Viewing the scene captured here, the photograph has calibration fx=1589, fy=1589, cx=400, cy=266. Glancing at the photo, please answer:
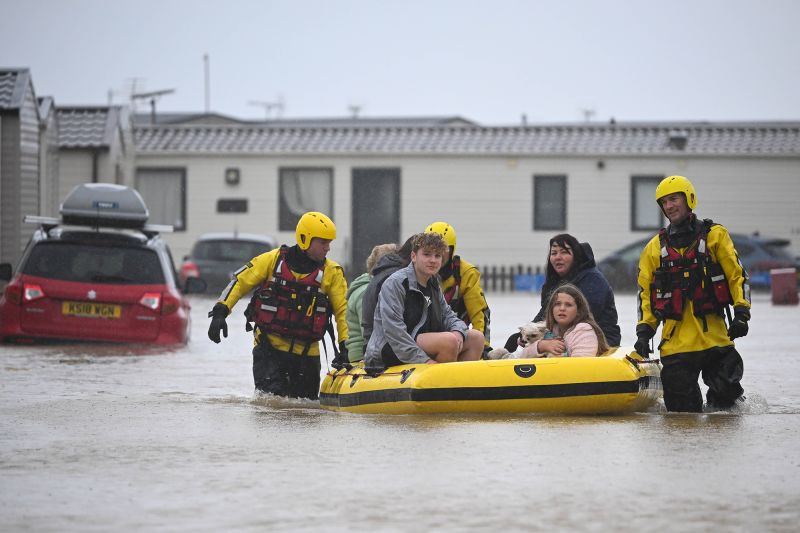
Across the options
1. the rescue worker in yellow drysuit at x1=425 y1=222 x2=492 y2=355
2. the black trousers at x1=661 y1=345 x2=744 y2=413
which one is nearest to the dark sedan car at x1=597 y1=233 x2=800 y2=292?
the rescue worker in yellow drysuit at x1=425 y1=222 x2=492 y2=355

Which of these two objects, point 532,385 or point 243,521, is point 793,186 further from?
point 243,521

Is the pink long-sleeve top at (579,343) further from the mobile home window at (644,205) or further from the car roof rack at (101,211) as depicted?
the mobile home window at (644,205)

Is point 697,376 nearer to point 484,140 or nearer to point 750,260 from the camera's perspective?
point 750,260

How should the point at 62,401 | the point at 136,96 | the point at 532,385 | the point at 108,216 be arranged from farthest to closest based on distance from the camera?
the point at 136,96 → the point at 108,216 → the point at 62,401 → the point at 532,385

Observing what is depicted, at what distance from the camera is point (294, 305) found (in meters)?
12.6

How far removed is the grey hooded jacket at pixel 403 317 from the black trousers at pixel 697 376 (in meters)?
1.57

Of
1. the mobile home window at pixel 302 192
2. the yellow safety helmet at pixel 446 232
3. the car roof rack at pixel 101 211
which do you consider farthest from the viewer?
the mobile home window at pixel 302 192

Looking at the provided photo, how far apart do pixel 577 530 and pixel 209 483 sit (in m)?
2.13

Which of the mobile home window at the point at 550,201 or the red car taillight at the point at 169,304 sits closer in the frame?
the red car taillight at the point at 169,304

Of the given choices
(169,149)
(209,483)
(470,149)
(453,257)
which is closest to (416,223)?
(470,149)

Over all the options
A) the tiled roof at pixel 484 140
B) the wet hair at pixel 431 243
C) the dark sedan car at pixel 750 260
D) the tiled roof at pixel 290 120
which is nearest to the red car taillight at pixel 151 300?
the wet hair at pixel 431 243

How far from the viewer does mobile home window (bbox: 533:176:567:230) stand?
41.2 m

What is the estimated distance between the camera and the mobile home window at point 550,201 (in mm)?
41156

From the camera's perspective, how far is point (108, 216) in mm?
18609
